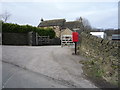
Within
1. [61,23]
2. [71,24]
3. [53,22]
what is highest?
[53,22]

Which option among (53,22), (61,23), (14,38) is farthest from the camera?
(53,22)

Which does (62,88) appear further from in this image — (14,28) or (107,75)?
(14,28)

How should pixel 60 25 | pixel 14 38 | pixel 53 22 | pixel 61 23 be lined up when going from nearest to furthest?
pixel 14 38, pixel 60 25, pixel 61 23, pixel 53 22

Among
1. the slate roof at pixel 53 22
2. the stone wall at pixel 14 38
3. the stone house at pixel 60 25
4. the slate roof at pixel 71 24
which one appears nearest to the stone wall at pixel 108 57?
the stone wall at pixel 14 38

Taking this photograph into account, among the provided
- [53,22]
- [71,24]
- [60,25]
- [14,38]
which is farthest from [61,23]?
[14,38]

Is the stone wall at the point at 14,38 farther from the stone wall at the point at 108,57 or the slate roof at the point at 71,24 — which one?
the slate roof at the point at 71,24

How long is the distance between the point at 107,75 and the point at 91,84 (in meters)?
1.15

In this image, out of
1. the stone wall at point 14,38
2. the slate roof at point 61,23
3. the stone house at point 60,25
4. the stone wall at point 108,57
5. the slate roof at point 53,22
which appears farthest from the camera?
the slate roof at point 53,22

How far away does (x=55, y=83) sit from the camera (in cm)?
445

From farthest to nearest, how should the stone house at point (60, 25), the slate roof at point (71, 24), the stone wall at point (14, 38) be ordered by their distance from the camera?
1. the stone house at point (60, 25)
2. the slate roof at point (71, 24)
3. the stone wall at point (14, 38)

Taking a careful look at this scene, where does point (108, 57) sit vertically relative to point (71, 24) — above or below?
below

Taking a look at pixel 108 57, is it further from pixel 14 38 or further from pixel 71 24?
pixel 71 24

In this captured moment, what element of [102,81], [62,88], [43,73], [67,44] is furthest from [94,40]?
[67,44]

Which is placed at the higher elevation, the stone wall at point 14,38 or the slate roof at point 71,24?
the slate roof at point 71,24
